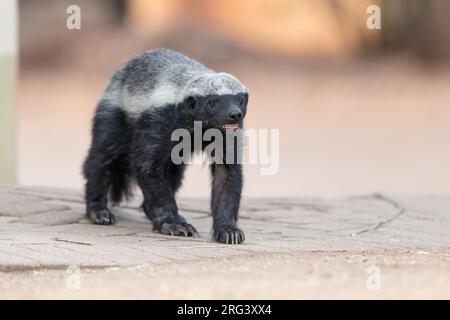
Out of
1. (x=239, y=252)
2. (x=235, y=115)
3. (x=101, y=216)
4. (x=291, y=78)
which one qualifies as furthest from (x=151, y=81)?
(x=291, y=78)

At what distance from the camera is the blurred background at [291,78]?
1545cm

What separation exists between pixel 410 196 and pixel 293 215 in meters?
1.59

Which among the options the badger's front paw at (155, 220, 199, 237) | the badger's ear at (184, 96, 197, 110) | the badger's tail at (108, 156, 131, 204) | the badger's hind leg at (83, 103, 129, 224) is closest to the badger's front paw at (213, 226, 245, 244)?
the badger's front paw at (155, 220, 199, 237)

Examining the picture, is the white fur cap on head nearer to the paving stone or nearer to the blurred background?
the paving stone

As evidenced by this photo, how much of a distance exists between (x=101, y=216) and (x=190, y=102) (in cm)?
138

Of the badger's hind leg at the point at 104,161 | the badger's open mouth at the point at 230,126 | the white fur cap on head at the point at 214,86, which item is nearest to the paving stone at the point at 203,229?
the badger's hind leg at the point at 104,161

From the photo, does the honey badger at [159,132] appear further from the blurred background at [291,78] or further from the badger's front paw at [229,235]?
the blurred background at [291,78]

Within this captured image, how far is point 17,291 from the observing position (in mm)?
5961

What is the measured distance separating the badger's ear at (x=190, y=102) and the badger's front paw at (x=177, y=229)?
3.01 ft

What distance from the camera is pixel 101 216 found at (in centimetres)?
843

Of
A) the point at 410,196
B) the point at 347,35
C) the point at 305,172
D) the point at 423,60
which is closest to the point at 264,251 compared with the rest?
the point at 410,196

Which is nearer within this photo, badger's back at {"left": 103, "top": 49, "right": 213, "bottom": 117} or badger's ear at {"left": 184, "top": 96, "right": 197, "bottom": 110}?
badger's ear at {"left": 184, "top": 96, "right": 197, "bottom": 110}

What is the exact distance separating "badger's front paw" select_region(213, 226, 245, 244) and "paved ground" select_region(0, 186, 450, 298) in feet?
0.26

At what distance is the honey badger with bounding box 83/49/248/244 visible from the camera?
7.63 m
